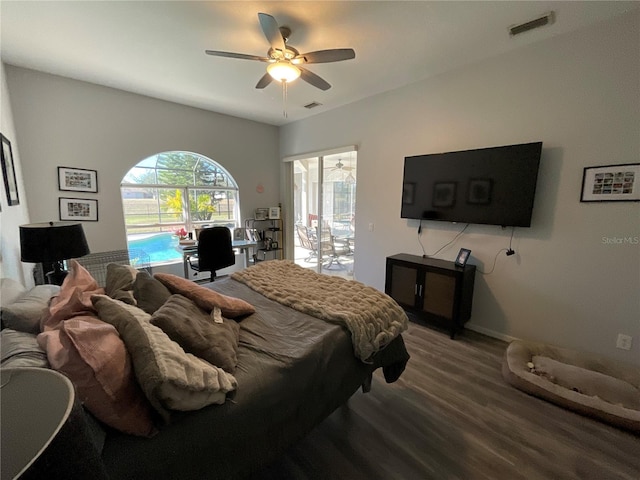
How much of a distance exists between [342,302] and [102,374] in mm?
1275

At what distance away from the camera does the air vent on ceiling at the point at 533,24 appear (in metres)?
2.00

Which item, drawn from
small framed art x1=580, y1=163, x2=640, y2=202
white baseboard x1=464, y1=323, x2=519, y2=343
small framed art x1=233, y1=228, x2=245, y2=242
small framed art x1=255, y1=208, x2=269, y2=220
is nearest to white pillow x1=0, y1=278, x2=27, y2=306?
small framed art x1=233, y1=228, x2=245, y2=242

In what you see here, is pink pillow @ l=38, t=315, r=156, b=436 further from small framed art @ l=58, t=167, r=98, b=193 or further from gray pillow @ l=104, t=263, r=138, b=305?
small framed art @ l=58, t=167, r=98, b=193

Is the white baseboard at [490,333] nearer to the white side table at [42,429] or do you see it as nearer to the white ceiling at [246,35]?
the white ceiling at [246,35]

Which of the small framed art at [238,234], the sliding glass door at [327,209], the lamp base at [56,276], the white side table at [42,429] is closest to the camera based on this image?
the white side table at [42,429]

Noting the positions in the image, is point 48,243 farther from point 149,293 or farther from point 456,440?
point 456,440

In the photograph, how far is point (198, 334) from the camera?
3.94ft

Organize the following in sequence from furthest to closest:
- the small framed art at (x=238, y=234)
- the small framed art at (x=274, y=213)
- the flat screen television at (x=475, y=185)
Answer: the small framed art at (x=274, y=213)
the small framed art at (x=238, y=234)
the flat screen television at (x=475, y=185)

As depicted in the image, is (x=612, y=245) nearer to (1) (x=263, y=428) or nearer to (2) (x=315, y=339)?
(2) (x=315, y=339)

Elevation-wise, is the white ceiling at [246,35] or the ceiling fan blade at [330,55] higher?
the white ceiling at [246,35]

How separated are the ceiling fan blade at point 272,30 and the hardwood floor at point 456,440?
2.61 meters

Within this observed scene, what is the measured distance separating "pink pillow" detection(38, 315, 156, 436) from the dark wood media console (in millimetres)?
2596

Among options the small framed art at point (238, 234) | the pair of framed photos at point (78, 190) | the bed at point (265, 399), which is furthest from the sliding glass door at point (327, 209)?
the pair of framed photos at point (78, 190)

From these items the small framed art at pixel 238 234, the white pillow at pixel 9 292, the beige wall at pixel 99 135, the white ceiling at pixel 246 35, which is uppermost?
the white ceiling at pixel 246 35
